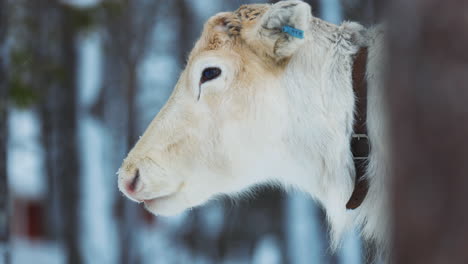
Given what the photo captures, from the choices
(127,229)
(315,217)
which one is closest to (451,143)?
(315,217)

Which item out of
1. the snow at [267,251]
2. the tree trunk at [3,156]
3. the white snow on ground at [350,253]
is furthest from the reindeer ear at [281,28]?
the snow at [267,251]

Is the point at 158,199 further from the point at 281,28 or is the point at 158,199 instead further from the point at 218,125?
the point at 281,28

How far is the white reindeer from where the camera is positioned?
270 centimetres

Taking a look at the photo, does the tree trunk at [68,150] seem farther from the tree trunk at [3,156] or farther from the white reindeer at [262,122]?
the white reindeer at [262,122]

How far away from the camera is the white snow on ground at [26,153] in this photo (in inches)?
289

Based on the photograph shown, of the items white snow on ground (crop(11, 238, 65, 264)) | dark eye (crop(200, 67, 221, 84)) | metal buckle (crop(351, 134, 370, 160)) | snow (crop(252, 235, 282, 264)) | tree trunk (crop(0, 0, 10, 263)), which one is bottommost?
white snow on ground (crop(11, 238, 65, 264))

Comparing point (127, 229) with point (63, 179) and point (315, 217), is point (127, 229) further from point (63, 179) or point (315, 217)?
point (315, 217)

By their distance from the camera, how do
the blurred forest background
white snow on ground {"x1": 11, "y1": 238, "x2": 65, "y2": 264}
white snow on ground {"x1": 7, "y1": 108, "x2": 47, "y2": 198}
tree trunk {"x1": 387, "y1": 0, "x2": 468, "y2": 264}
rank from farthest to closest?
white snow on ground {"x1": 11, "y1": 238, "x2": 65, "y2": 264}, white snow on ground {"x1": 7, "y1": 108, "x2": 47, "y2": 198}, the blurred forest background, tree trunk {"x1": 387, "y1": 0, "x2": 468, "y2": 264}

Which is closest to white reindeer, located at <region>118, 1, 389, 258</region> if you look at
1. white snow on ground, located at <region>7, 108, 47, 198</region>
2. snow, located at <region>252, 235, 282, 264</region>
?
snow, located at <region>252, 235, 282, 264</region>

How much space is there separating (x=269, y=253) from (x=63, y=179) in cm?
244

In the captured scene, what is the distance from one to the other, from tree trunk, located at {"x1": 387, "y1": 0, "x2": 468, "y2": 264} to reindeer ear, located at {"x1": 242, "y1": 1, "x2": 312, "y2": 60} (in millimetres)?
1459

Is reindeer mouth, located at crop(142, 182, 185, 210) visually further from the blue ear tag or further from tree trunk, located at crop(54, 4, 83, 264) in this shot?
tree trunk, located at crop(54, 4, 83, 264)

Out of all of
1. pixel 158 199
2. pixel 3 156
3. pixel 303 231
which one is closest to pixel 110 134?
pixel 303 231

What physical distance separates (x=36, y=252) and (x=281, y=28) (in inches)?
274
